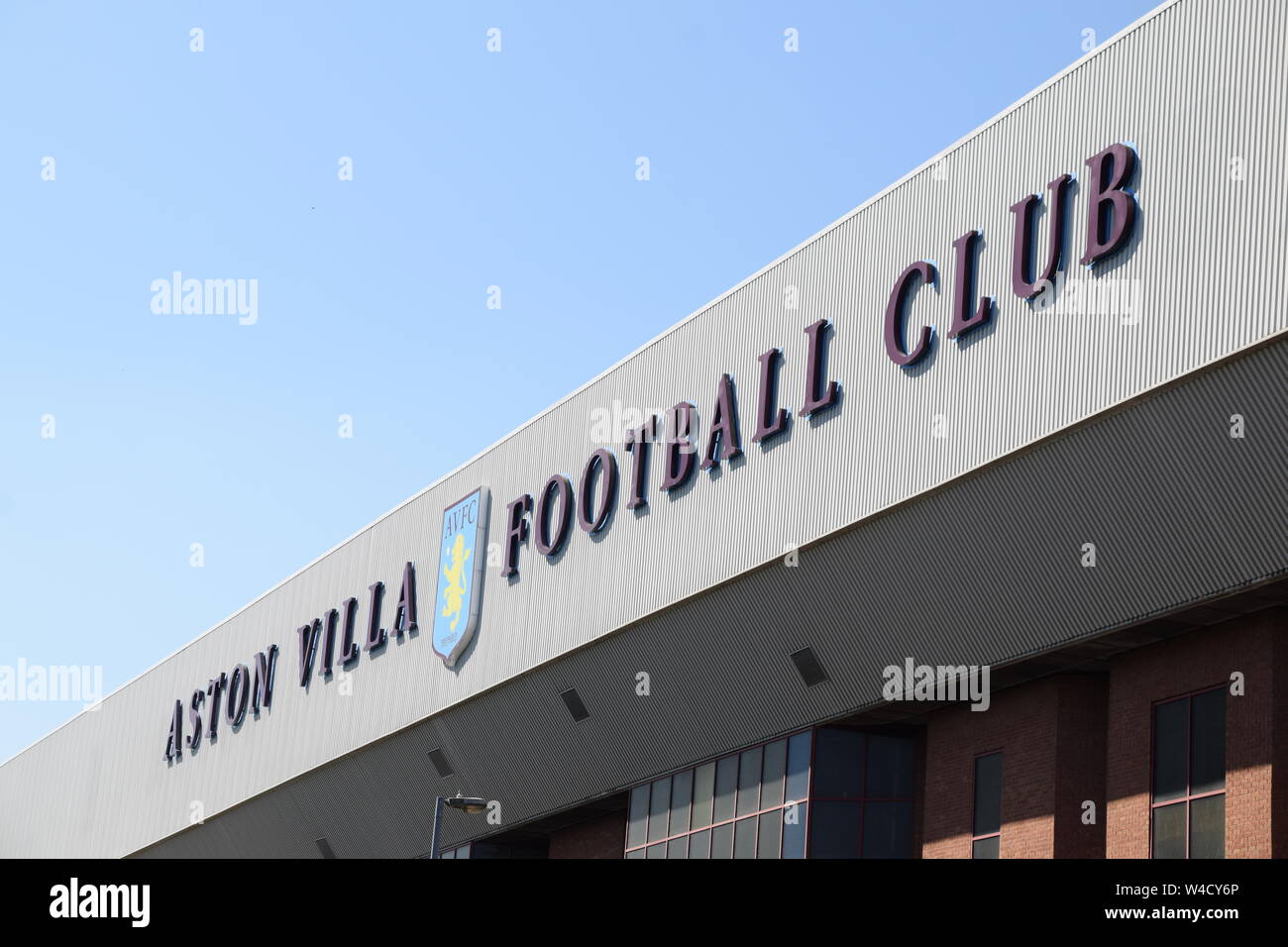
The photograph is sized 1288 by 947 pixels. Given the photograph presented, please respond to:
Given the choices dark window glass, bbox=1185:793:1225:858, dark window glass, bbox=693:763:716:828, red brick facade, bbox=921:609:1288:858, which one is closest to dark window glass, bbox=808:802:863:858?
red brick facade, bbox=921:609:1288:858

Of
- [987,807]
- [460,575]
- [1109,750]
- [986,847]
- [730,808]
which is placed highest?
[460,575]

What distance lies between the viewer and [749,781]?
1451 inches

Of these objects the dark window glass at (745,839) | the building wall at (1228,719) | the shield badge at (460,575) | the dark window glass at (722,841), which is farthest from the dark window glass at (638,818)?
the building wall at (1228,719)

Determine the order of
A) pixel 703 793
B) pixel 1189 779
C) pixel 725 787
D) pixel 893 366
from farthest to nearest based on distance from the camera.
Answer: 1. pixel 703 793
2. pixel 725 787
3. pixel 893 366
4. pixel 1189 779

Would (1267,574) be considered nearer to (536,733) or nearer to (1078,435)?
(1078,435)

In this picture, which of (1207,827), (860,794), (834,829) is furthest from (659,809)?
(1207,827)

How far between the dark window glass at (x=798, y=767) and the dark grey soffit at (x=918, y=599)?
0.46 m

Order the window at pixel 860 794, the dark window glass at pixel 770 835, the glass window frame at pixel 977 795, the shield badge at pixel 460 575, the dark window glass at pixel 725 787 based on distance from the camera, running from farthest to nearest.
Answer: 1. the shield badge at pixel 460 575
2. the dark window glass at pixel 725 787
3. the dark window glass at pixel 770 835
4. the window at pixel 860 794
5. the glass window frame at pixel 977 795

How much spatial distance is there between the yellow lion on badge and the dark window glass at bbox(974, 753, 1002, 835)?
51.9 ft

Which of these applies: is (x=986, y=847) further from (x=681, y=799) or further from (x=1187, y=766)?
(x=681, y=799)

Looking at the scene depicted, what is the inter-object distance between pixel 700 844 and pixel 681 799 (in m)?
1.41

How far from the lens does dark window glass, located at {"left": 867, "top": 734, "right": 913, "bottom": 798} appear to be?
3494 centimetres

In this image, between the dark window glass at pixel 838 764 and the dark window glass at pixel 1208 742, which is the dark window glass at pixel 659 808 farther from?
the dark window glass at pixel 1208 742

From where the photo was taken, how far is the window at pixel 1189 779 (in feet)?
91.9
